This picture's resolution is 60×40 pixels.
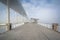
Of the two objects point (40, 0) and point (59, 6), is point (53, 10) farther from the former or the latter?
point (40, 0)

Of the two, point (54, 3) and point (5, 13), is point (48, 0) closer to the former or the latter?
point (54, 3)

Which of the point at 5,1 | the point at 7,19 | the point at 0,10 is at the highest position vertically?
the point at 5,1

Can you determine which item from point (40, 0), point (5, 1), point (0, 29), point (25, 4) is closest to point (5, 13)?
point (5, 1)

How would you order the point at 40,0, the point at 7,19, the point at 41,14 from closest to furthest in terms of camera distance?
the point at 7,19, the point at 40,0, the point at 41,14

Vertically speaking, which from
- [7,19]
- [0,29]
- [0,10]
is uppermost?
[0,10]

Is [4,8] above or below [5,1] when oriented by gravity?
below

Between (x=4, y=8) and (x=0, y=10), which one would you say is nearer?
(x=0, y=10)

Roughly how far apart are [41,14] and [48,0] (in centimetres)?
128

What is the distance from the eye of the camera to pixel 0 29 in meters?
5.61

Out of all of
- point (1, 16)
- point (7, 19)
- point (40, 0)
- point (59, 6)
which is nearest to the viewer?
point (1, 16)

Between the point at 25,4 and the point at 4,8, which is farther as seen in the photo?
the point at 25,4

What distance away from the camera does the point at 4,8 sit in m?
6.50

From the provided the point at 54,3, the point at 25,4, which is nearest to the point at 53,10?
the point at 54,3

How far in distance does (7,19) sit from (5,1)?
1.06 meters
